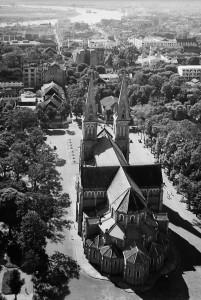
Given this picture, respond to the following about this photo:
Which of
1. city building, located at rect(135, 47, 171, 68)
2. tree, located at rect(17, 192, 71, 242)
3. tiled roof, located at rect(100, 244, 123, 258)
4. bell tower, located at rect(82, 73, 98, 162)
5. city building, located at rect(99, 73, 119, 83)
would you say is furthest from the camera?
city building, located at rect(135, 47, 171, 68)

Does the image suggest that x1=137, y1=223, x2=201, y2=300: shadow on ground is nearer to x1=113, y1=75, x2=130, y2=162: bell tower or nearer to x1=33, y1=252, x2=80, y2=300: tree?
x1=33, y1=252, x2=80, y2=300: tree

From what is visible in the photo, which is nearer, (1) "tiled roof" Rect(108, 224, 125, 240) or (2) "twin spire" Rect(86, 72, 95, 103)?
(1) "tiled roof" Rect(108, 224, 125, 240)

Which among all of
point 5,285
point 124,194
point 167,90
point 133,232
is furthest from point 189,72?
point 5,285

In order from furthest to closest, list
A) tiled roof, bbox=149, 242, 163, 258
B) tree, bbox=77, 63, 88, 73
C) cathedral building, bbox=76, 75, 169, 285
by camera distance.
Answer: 1. tree, bbox=77, 63, 88, 73
2. tiled roof, bbox=149, 242, 163, 258
3. cathedral building, bbox=76, 75, 169, 285

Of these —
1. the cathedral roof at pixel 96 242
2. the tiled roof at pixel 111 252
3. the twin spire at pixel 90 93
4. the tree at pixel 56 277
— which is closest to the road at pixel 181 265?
the tree at pixel 56 277

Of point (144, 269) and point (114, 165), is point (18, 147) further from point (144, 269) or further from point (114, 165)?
point (144, 269)

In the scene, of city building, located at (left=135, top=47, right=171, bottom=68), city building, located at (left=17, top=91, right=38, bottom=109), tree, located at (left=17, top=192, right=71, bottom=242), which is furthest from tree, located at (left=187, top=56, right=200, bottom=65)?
tree, located at (left=17, top=192, right=71, bottom=242)

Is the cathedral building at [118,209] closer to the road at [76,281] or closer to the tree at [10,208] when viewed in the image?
the road at [76,281]
